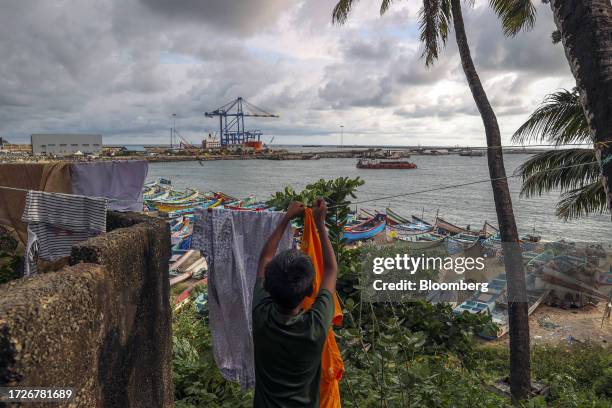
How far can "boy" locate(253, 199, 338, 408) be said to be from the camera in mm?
1855

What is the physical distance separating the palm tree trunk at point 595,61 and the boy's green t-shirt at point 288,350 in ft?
7.02

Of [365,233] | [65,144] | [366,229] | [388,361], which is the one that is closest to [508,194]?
[388,361]

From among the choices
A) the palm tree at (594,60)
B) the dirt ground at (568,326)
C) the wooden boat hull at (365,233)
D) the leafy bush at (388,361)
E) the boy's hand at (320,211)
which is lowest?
the dirt ground at (568,326)

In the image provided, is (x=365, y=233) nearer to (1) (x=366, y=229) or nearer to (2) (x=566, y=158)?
(1) (x=366, y=229)

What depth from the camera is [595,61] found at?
2.70 metres

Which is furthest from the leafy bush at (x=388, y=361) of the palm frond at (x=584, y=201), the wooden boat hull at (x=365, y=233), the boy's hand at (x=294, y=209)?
the wooden boat hull at (x=365, y=233)

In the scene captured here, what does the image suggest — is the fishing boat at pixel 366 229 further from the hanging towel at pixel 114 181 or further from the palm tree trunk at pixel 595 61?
the palm tree trunk at pixel 595 61

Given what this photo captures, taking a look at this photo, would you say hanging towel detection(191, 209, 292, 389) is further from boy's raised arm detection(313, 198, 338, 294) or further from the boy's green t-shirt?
the boy's green t-shirt

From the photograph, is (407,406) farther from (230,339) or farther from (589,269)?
(589,269)

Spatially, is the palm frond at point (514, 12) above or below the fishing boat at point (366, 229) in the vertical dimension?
above

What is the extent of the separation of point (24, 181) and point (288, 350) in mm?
3898

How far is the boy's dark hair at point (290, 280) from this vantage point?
6.03 feet

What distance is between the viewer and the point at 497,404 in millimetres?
3676

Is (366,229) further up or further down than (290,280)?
further down
